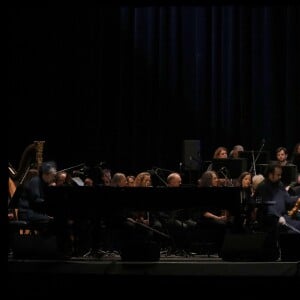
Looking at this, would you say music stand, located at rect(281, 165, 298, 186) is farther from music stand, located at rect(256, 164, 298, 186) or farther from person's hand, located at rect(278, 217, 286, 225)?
person's hand, located at rect(278, 217, 286, 225)

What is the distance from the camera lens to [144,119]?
47.3ft

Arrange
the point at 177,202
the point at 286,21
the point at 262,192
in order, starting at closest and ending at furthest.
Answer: the point at 177,202 → the point at 262,192 → the point at 286,21

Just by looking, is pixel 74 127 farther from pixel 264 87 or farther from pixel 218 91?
pixel 264 87

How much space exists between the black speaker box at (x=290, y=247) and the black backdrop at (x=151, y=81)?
6111mm

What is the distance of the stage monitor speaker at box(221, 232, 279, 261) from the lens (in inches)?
312

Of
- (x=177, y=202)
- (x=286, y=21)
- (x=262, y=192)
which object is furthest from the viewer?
(x=286, y=21)

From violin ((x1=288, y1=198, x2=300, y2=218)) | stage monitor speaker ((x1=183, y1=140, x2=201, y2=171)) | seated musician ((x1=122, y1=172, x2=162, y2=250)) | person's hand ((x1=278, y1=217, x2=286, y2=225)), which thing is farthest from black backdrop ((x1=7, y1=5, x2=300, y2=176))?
person's hand ((x1=278, y1=217, x2=286, y2=225))

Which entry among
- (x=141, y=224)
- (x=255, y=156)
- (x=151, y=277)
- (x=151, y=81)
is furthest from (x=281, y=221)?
(x=151, y=81)

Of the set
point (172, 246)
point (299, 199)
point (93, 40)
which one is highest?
point (93, 40)

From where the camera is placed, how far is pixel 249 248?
7926 mm

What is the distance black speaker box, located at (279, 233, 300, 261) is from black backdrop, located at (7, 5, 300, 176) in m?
6.11

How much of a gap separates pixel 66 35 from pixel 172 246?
6.35m

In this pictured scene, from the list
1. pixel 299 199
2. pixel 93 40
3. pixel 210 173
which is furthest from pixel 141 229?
pixel 93 40

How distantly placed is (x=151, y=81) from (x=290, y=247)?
7167 mm
